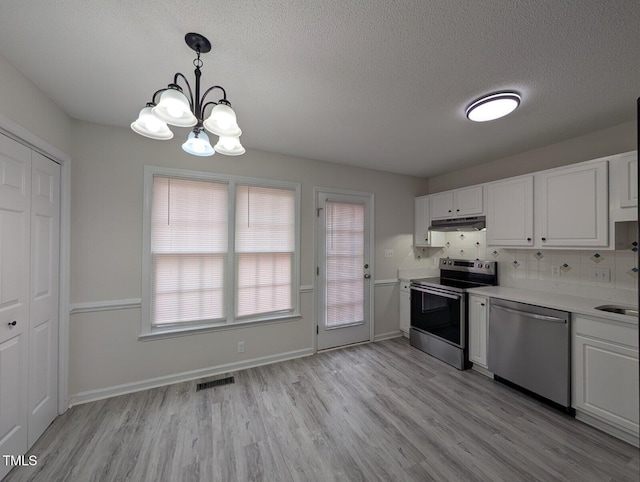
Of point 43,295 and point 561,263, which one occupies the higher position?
point 561,263

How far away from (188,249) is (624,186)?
389 cm

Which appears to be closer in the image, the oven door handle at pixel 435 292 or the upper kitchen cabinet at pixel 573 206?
the upper kitchen cabinet at pixel 573 206

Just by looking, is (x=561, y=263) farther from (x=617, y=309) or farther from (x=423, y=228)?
(x=423, y=228)

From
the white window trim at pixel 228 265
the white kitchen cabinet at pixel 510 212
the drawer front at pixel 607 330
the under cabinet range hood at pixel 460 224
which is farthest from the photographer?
the under cabinet range hood at pixel 460 224

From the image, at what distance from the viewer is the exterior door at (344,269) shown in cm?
330

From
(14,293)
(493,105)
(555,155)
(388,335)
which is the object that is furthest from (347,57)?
(388,335)

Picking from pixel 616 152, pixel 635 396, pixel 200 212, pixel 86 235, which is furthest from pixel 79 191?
pixel 616 152

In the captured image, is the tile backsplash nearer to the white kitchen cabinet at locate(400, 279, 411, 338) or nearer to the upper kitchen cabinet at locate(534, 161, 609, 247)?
the upper kitchen cabinet at locate(534, 161, 609, 247)

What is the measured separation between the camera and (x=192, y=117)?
1138 millimetres

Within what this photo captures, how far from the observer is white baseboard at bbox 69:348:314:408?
2242 millimetres

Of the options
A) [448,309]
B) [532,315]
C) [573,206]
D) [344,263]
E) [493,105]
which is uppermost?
[493,105]

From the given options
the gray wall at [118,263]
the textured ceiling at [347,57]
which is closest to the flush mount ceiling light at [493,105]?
the textured ceiling at [347,57]

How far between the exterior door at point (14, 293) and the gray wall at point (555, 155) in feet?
14.9

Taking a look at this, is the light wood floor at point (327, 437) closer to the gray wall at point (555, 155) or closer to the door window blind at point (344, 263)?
the door window blind at point (344, 263)
